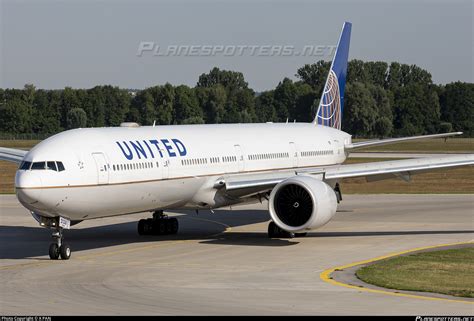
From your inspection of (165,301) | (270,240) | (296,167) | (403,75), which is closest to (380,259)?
(270,240)

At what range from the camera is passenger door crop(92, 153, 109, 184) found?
27984 mm

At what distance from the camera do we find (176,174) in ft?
103

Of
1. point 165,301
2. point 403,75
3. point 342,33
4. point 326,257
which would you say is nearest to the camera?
point 165,301

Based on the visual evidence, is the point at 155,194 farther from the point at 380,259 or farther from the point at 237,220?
the point at 237,220

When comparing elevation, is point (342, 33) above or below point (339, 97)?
above

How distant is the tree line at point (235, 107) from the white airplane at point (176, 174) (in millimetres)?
79871

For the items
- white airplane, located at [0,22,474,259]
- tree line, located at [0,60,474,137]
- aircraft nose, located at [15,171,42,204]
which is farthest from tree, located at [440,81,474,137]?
aircraft nose, located at [15,171,42,204]

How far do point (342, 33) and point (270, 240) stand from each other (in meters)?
16.4

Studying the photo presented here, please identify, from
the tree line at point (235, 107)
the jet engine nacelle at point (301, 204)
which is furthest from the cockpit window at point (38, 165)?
the tree line at point (235, 107)

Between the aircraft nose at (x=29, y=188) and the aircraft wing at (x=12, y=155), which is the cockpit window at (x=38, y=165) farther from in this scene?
the aircraft wing at (x=12, y=155)

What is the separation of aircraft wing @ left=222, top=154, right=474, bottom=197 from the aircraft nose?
8262mm

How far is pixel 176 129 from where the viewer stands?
33.8 meters

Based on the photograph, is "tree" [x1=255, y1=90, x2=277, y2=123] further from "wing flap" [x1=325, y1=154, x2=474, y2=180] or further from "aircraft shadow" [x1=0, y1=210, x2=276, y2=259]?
"wing flap" [x1=325, y1=154, x2=474, y2=180]

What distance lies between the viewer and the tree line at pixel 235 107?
131125 mm
